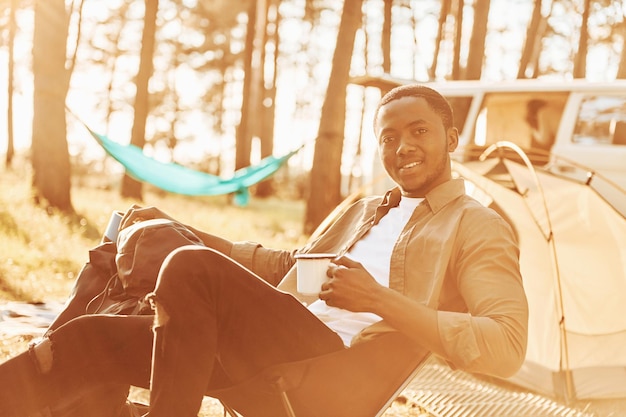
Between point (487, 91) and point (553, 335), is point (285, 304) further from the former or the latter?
point (487, 91)

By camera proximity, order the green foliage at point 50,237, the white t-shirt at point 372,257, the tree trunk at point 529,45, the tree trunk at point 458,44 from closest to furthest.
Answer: the white t-shirt at point 372,257, the green foliage at point 50,237, the tree trunk at point 529,45, the tree trunk at point 458,44

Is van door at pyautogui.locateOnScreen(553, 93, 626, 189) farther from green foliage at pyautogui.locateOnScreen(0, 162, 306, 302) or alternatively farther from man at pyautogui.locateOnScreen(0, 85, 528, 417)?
man at pyautogui.locateOnScreen(0, 85, 528, 417)

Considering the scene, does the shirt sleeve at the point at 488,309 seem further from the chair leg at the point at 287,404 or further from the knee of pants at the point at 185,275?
the knee of pants at the point at 185,275

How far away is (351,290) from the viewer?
6.07 ft

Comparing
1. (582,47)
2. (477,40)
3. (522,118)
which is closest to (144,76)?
(477,40)

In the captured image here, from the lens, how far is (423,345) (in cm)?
193

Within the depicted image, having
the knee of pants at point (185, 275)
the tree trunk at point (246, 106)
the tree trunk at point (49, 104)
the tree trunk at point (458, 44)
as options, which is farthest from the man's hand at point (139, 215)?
the tree trunk at point (246, 106)

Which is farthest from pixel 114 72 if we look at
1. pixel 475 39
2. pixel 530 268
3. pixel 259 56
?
pixel 530 268

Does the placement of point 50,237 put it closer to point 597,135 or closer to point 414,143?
point 597,135

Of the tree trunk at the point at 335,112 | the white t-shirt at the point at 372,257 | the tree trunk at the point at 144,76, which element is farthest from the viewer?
the tree trunk at the point at 144,76

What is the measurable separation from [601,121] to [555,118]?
15.5 inches

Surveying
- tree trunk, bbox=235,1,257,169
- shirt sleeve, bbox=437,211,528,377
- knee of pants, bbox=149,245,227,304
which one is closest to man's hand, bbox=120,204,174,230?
knee of pants, bbox=149,245,227,304

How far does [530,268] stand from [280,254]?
2027 mm

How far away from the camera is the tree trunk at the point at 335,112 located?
29.3ft
